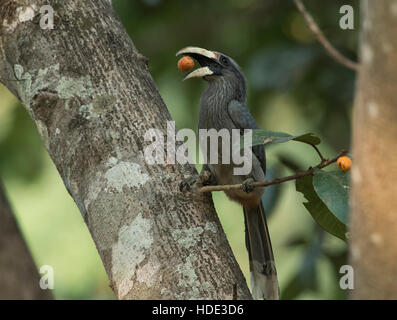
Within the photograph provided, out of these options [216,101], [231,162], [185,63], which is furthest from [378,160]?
[216,101]

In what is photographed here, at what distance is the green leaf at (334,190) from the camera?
2168 millimetres

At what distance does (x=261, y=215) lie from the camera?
3539 mm

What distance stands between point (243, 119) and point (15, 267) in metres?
2.14

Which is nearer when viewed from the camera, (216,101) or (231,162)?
(231,162)

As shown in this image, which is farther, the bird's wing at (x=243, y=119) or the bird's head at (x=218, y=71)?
the bird's head at (x=218, y=71)

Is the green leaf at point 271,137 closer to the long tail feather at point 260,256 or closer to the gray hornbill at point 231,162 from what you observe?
the gray hornbill at point 231,162

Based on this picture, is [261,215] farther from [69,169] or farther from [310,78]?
[310,78]

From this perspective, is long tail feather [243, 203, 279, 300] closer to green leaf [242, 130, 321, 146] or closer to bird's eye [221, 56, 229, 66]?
bird's eye [221, 56, 229, 66]

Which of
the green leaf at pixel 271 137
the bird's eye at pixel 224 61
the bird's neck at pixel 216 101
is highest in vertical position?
the bird's eye at pixel 224 61

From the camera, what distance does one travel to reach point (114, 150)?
2355mm

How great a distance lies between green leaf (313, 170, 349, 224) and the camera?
2168mm

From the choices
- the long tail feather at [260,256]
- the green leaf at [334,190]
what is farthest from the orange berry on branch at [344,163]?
the long tail feather at [260,256]

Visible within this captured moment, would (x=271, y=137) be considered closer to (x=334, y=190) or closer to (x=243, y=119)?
(x=334, y=190)
